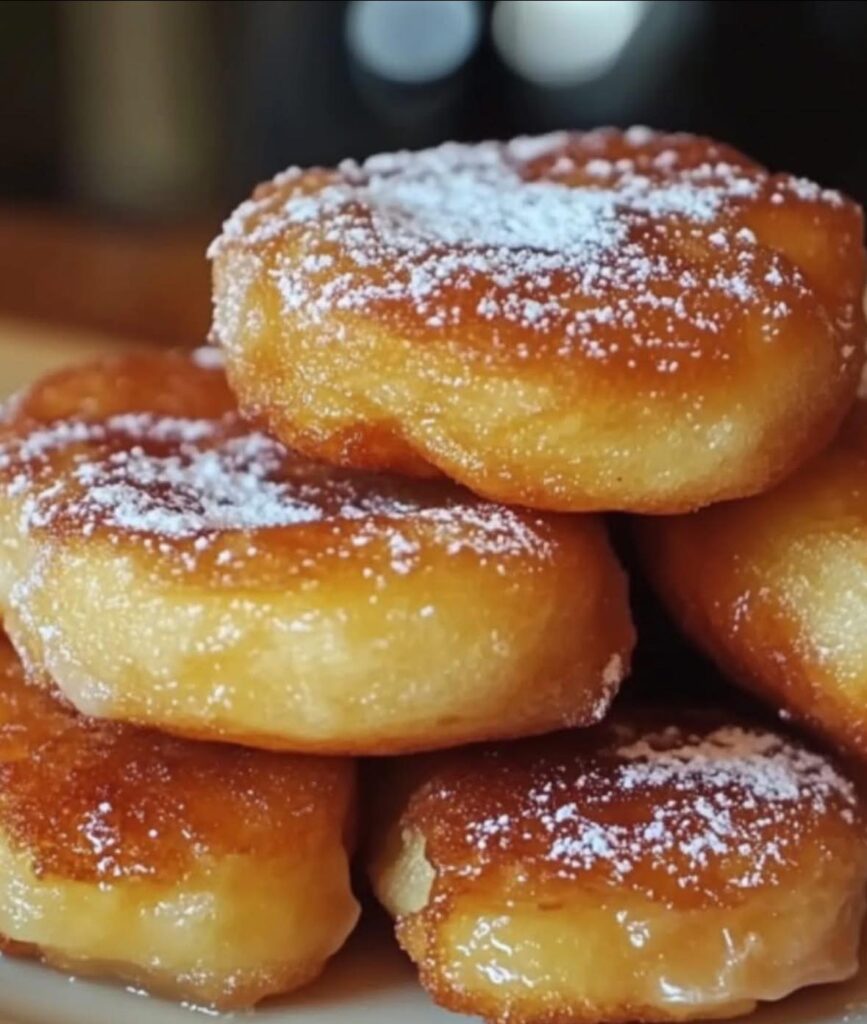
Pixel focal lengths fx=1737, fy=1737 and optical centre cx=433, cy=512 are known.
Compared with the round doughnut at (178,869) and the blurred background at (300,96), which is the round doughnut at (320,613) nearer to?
the round doughnut at (178,869)

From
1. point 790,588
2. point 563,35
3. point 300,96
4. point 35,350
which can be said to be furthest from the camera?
point 300,96

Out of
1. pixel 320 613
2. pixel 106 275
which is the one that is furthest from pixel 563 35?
pixel 320 613

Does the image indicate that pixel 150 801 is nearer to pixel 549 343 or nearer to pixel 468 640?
pixel 468 640

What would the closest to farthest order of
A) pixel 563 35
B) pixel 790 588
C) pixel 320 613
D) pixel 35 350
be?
pixel 320 613 < pixel 790 588 < pixel 35 350 < pixel 563 35

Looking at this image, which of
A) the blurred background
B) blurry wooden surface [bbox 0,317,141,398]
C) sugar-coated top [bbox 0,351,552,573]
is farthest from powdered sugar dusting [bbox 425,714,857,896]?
the blurred background

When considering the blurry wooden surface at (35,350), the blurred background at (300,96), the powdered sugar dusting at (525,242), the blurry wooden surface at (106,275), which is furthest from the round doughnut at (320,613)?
the blurred background at (300,96)

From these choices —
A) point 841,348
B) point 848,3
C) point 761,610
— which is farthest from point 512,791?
point 848,3

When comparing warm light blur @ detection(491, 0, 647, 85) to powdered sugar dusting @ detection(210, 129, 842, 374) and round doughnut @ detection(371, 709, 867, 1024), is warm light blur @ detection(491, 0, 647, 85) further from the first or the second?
round doughnut @ detection(371, 709, 867, 1024)
